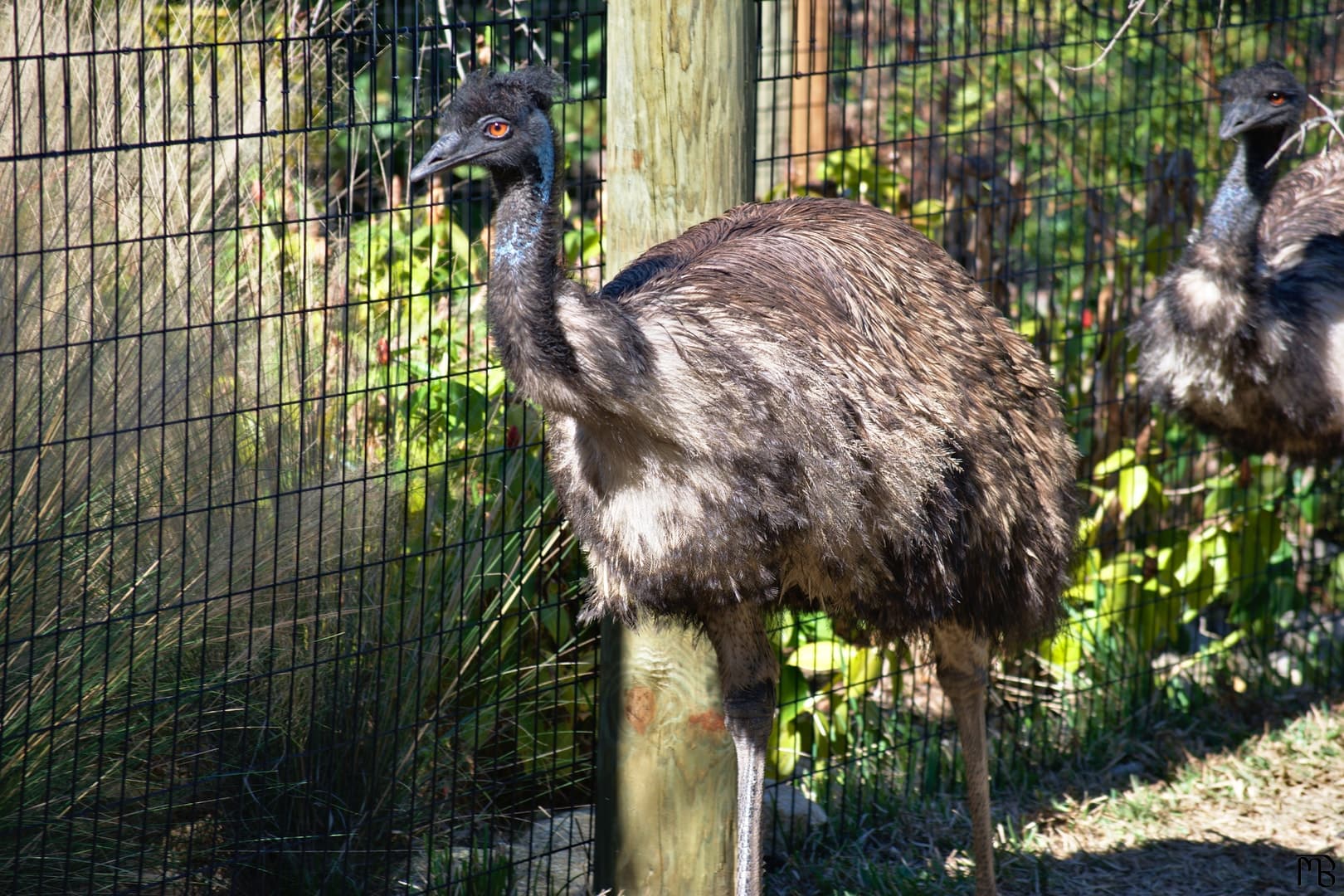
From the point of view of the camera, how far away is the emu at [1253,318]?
194 inches

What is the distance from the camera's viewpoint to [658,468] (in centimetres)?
307

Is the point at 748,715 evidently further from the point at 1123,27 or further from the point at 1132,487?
the point at 1132,487

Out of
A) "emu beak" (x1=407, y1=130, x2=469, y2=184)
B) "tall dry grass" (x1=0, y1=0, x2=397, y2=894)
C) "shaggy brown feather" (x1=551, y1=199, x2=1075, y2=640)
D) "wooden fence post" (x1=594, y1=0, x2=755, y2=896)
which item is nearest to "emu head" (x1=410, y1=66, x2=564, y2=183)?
"emu beak" (x1=407, y1=130, x2=469, y2=184)

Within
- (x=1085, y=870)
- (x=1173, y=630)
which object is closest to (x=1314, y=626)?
(x=1173, y=630)

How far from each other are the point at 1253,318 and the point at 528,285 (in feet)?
9.68

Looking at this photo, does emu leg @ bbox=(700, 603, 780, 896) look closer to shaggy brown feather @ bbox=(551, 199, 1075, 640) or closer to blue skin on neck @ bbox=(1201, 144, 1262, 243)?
shaggy brown feather @ bbox=(551, 199, 1075, 640)

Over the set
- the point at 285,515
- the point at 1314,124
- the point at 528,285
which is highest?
the point at 1314,124

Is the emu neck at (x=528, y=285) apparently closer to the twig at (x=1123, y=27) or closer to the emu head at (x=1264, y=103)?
the twig at (x=1123, y=27)

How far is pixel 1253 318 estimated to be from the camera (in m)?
4.95

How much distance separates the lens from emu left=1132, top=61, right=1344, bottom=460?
16.1 feet

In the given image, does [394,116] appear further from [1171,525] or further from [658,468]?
[1171,525]

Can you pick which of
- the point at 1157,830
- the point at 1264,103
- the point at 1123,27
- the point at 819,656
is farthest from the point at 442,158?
the point at 1157,830

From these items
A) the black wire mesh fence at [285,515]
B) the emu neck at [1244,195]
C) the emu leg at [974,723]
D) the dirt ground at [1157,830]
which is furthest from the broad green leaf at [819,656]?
the emu neck at [1244,195]

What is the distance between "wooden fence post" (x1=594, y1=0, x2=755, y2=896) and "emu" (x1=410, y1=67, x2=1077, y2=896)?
158 mm
